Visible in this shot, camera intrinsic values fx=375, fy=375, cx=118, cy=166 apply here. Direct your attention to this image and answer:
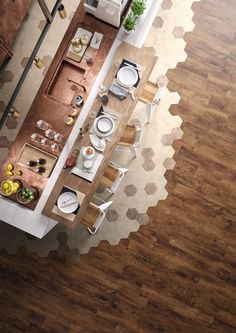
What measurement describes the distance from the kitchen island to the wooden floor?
3.88ft

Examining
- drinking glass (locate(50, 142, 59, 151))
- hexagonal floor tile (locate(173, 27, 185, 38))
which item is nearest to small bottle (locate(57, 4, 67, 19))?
hexagonal floor tile (locate(173, 27, 185, 38))

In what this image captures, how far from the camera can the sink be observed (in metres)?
4.46

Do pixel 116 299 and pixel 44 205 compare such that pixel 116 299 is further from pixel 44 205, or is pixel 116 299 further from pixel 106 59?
pixel 106 59

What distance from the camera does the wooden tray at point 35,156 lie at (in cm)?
430

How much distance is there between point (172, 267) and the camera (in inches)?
201

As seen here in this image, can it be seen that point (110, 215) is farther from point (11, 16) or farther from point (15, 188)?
point (11, 16)

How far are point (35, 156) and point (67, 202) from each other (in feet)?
2.27

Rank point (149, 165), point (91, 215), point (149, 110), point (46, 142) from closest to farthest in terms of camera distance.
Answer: point (46, 142) → point (91, 215) → point (149, 110) → point (149, 165)

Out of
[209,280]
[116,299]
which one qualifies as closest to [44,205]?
[116,299]

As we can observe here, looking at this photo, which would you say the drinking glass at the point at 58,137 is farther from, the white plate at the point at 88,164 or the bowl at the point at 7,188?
the bowl at the point at 7,188

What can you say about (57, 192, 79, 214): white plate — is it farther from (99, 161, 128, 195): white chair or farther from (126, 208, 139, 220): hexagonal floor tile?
(126, 208, 139, 220): hexagonal floor tile

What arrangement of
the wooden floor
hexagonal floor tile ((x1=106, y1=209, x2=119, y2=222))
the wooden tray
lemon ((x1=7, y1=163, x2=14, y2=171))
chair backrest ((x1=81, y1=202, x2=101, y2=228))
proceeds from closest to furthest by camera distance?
lemon ((x1=7, y1=163, x2=14, y2=171)), the wooden tray, chair backrest ((x1=81, y1=202, x2=101, y2=228)), the wooden floor, hexagonal floor tile ((x1=106, y1=209, x2=119, y2=222))

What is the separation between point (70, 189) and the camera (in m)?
4.09

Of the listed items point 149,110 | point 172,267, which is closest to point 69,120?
point 149,110
